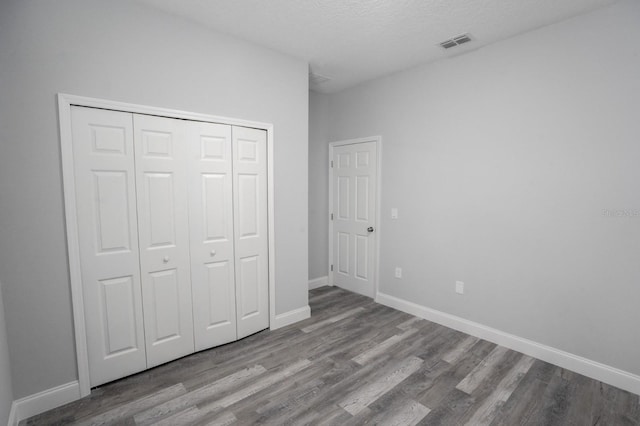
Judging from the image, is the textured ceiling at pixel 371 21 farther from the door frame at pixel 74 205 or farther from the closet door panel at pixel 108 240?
the closet door panel at pixel 108 240

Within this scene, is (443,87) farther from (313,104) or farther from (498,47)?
(313,104)

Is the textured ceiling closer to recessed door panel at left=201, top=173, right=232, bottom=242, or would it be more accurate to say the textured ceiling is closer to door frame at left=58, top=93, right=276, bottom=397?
door frame at left=58, top=93, right=276, bottom=397

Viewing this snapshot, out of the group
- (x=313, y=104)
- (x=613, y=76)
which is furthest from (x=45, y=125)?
(x=613, y=76)

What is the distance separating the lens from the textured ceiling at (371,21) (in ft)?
7.39

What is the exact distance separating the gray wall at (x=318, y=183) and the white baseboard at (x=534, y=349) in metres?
1.34

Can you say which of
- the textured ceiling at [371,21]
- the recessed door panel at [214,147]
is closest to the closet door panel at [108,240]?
the recessed door panel at [214,147]

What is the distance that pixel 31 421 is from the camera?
1.90 metres

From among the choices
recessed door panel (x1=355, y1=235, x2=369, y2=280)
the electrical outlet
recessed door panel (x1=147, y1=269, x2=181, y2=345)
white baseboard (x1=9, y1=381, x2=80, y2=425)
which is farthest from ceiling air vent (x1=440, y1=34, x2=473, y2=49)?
white baseboard (x1=9, y1=381, x2=80, y2=425)

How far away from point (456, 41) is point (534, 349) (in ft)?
9.55

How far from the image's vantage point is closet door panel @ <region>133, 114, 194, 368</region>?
236 centimetres

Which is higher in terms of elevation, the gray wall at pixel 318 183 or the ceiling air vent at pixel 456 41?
the ceiling air vent at pixel 456 41

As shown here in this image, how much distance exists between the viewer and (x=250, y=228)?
9.79ft

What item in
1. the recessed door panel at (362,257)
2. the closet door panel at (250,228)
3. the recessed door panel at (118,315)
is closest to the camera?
the recessed door panel at (118,315)

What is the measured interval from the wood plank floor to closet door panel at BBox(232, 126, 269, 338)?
291mm
